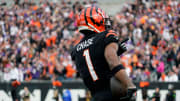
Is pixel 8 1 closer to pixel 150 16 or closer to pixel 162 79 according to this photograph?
pixel 150 16

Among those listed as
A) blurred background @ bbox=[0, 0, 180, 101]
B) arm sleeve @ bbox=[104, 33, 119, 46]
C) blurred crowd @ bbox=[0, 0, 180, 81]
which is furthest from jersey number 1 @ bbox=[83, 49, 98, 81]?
blurred crowd @ bbox=[0, 0, 180, 81]

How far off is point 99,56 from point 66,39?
1394 cm

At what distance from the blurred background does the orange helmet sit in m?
10.2

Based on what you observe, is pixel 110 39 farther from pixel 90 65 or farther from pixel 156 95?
pixel 156 95

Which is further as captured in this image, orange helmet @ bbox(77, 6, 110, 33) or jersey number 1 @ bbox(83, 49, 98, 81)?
orange helmet @ bbox(77, 6, 110, 33)

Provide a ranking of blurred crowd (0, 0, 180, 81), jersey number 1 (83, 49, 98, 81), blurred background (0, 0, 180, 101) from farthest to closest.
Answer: blurred crowd (0, 0, 180, 81) < blurred background (0, 0, 180, 101) < jersey number 1 (83, 49, 98, 81)

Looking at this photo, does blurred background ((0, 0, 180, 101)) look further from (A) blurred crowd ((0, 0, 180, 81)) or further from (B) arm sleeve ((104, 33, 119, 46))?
(B) arm sleeve ((104, 33, 119, 46))

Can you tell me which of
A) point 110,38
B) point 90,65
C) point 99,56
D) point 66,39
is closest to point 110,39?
point 110,38

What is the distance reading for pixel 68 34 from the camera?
61.3ft

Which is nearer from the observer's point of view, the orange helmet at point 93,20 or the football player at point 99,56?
the football player at point 99,56

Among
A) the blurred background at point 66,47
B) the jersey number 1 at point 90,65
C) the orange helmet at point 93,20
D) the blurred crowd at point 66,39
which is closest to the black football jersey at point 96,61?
the jersey number 1 at point 90,65

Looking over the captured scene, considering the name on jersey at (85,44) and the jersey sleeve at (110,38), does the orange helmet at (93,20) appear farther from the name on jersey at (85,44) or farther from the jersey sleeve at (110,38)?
the jersey sleeve at (110,38)

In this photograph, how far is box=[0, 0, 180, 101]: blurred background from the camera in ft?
52.7

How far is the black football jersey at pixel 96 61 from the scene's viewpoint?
4359mm
